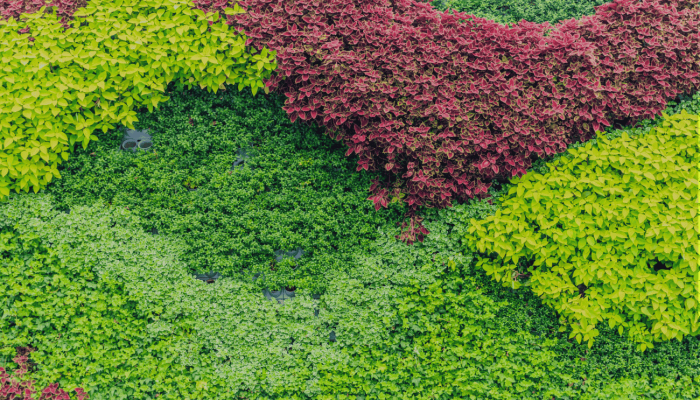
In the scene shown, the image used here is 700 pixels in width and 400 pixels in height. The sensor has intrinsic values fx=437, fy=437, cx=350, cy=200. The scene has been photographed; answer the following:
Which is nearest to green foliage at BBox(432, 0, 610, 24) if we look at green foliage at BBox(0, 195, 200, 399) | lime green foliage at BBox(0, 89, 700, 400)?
lime green foliage at BBox(0, 89, 700, 400)

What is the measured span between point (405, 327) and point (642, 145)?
3.08m

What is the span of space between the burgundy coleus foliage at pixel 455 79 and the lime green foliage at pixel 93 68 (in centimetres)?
32

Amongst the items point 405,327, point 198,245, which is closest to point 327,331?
point 405,327

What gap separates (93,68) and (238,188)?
1874 mm

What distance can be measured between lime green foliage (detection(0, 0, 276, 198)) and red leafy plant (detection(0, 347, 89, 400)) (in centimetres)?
178

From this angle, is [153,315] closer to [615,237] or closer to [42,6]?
[42,6]

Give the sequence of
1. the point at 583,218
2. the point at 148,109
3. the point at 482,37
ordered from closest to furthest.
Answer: the point at 583,218, the point at 482,37, the point at 148,109

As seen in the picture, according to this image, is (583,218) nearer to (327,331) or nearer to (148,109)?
(327,331)

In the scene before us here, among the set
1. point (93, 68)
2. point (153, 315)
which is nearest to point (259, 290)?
point (153, 315)

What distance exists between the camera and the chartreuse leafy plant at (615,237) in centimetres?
407

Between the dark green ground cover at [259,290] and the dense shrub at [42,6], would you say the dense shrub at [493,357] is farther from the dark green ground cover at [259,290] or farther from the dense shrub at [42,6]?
the dense shrub at [42,6]

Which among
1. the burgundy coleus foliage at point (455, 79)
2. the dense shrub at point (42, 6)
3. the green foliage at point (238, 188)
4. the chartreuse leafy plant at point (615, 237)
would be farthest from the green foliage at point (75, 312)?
the chartreuse leafy plant at point (615, 237)

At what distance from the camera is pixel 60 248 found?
4430mm

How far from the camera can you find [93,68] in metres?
4.45
